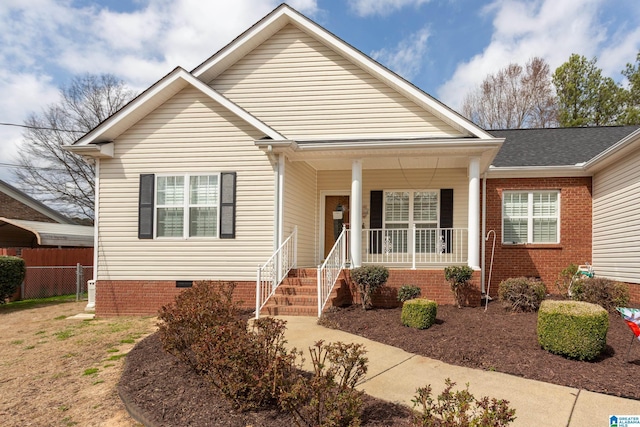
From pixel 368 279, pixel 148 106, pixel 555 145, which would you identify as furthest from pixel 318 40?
pixel 555 145

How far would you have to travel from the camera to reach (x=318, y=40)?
1136 centimetres

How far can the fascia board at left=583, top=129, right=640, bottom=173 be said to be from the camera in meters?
8.46

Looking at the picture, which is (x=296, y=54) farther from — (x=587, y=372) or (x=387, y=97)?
(x=587, y=372)

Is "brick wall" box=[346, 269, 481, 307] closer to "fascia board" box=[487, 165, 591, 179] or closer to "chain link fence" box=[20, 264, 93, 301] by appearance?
"fascia board" box=[487, 165, 591, 179]

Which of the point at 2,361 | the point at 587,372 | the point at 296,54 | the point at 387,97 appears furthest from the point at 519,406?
the point at 296,54

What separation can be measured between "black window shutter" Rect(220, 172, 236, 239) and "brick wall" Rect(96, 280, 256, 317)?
177cm

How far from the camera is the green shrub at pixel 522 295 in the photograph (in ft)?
27.8

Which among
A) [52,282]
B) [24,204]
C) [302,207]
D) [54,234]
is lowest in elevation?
[52,282]

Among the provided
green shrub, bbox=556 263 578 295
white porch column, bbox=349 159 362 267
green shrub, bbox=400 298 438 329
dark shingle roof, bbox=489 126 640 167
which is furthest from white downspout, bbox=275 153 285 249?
green shrub, bbox=556 263 578 295

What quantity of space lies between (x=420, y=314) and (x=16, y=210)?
68.2ft

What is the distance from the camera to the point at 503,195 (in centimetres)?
1188

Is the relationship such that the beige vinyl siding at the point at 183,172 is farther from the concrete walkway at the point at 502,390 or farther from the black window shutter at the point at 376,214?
the concrete walkway at the point at 502,390

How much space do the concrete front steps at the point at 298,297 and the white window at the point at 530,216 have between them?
527 cm

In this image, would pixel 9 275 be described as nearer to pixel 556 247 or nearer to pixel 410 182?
pixel 410 182
